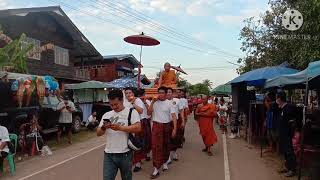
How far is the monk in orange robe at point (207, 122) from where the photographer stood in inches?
516

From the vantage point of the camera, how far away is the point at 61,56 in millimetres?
30219

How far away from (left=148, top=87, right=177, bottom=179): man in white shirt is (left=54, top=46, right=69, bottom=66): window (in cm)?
2056

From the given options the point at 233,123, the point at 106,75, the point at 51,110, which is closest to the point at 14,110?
the point at 51,110

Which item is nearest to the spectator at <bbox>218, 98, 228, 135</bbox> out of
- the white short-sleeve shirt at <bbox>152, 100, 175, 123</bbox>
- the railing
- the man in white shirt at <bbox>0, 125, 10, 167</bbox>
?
the white short-sleeve shirt at <bbox>152, 100, 175, 123</bbox>

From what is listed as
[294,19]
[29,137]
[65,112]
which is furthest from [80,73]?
[29,137]

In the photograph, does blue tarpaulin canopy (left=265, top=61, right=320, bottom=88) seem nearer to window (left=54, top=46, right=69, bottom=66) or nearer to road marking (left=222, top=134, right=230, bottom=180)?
road marking (left=222, top=134, right=230, bottom=180)

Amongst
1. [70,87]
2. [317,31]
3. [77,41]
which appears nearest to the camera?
[317,31]

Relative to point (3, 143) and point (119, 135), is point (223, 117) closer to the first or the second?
point (3, 143)

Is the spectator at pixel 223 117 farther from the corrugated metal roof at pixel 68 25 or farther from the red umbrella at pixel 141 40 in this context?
the corrugated metal roof at pixel 68 25

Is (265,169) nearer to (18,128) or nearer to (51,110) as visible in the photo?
(18,128)

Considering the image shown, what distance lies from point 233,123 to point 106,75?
26.7m

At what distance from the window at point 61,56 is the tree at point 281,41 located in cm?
1329

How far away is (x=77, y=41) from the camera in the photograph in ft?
102

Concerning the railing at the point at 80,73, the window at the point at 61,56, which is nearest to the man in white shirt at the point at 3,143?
the window at the point at 61,56
